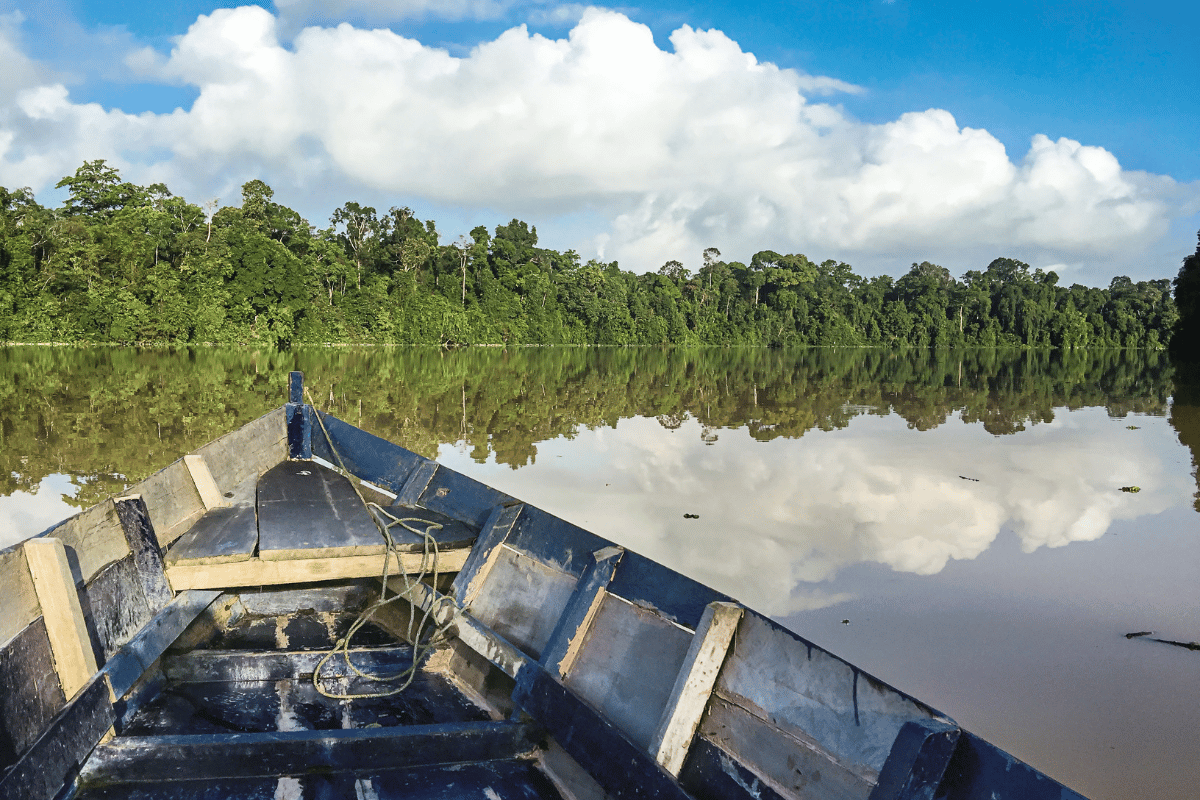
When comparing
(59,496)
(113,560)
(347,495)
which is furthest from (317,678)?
(59,496)

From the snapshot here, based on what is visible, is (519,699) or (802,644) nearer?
(802,644)

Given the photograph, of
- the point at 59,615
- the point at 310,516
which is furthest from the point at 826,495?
the point at 59,615

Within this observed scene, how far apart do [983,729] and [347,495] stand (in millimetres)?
3979

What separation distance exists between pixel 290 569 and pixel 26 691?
1381 mm

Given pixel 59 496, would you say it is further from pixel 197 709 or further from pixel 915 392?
pixel 915 392

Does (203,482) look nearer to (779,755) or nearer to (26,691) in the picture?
(26,691)

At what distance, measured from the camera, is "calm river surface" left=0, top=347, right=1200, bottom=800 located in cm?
402

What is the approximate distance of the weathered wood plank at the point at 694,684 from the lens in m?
2.37

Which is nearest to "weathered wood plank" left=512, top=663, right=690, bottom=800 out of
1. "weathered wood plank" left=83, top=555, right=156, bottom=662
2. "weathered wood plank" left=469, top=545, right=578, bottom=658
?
"weathered wood plank" left=469, top=545, right=578, bottom=658

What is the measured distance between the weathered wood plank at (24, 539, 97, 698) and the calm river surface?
3862mm

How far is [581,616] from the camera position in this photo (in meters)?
2.94

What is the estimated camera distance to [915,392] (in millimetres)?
22438

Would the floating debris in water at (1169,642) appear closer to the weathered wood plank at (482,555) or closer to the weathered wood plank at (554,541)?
the weathered wood plank at (554,541)

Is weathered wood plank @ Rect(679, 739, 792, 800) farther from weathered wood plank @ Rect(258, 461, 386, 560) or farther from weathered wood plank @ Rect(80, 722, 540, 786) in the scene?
weathered wood plank @ Rect(258, 461, 386, 560)
